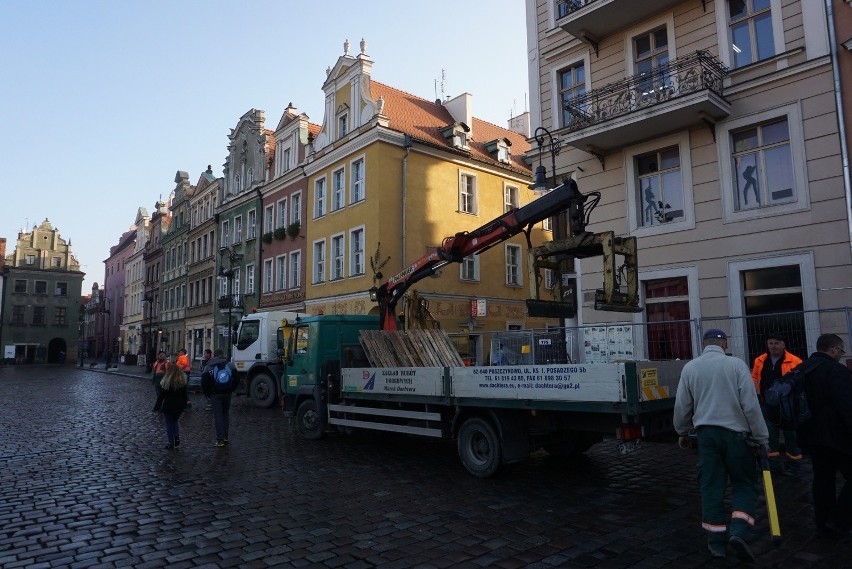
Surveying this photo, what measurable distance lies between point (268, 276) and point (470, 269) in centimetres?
1230

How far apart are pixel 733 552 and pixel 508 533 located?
198 cm

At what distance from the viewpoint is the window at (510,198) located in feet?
100

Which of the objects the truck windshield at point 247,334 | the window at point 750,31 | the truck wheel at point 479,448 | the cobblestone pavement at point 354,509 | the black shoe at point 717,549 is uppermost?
the window at point 750,31

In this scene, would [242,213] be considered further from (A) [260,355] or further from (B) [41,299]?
(B) [41,299]

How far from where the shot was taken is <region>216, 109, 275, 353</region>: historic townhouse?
34.8m

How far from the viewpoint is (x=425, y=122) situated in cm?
2875

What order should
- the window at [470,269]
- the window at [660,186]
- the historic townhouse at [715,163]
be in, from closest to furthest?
the historic townhouse at [715,163] < the window at [660,186] < the window at [470,269]

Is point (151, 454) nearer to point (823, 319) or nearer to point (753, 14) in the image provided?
point (823, 319)

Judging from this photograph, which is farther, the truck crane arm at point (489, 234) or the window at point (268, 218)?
the window at point (268, 218)

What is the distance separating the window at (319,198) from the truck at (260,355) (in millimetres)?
10054

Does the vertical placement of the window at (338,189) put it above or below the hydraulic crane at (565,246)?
above

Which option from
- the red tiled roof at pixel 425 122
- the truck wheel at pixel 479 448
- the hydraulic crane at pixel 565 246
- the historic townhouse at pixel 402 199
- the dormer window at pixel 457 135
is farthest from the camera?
the dormer window at pixel 457 135

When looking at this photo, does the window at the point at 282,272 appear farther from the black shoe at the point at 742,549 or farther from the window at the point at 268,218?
the black shoe at the point at 742,549

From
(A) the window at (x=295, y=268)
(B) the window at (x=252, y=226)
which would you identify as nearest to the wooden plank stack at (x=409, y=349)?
(A) the window at (x=295, y=268)
